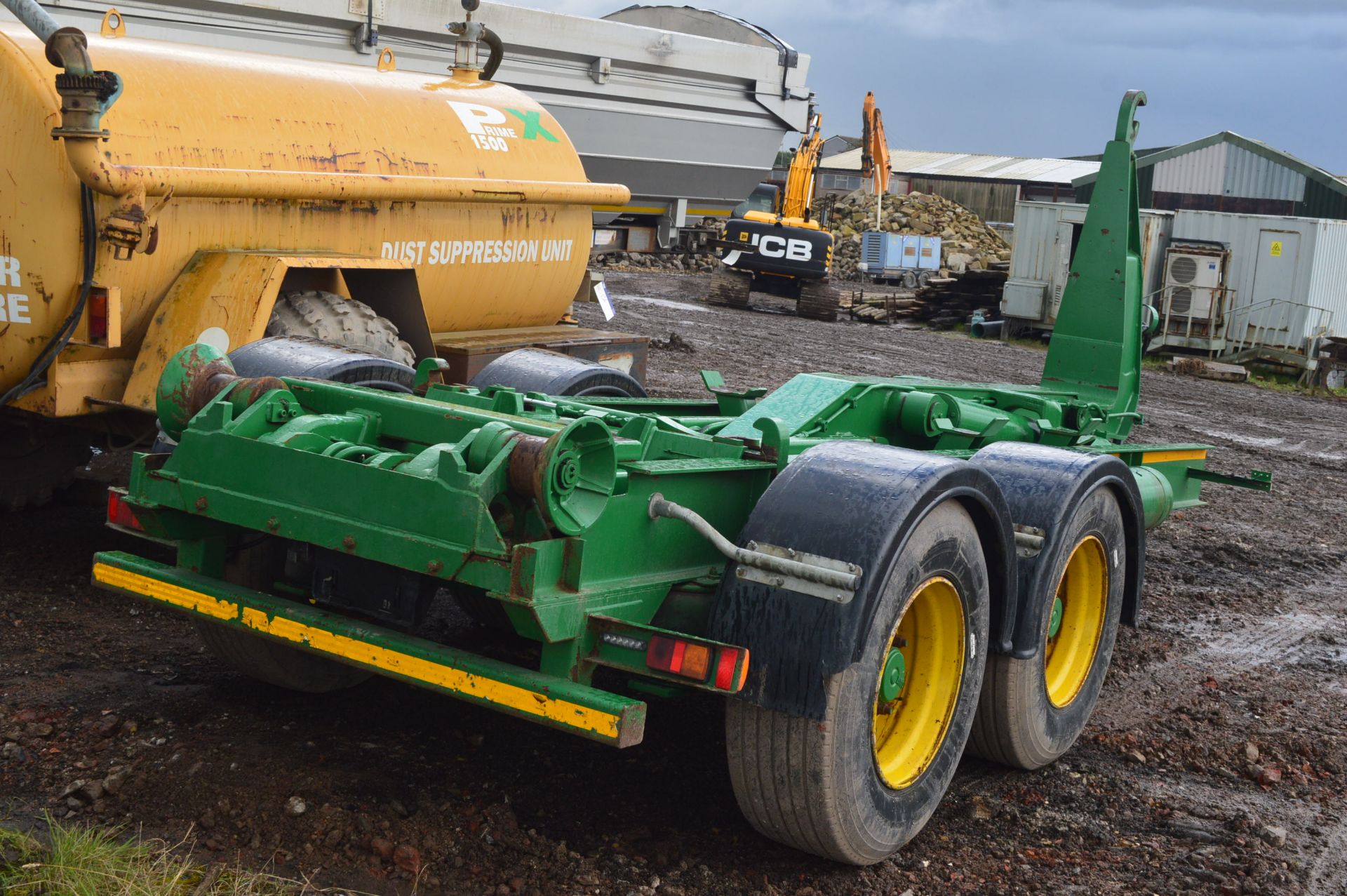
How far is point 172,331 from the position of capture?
5.38 m

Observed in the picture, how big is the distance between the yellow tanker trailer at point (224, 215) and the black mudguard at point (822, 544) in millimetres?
2723

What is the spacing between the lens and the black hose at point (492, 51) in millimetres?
7043

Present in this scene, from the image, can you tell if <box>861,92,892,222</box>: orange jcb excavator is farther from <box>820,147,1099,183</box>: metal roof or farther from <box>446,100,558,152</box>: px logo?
<box>446,100,558,152</box>: px logo

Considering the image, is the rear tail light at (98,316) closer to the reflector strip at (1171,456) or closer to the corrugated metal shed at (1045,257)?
the reflector strip at (1171,456)

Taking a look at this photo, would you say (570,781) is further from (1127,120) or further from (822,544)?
(1127,120)

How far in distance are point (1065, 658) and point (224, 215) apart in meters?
3.69

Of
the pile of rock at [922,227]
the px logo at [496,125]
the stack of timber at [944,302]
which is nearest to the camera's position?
the px logo at [496,125]

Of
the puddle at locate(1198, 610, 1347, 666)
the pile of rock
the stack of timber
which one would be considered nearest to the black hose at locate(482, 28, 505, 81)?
the puddle at locate(1198, 610, 1347, 666)

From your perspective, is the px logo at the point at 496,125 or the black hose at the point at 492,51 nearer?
the px logo at the point at 496,125

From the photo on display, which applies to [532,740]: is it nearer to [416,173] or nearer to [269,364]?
[269,364]

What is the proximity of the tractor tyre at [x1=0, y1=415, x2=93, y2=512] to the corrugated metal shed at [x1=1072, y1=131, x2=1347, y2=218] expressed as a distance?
71.0ft

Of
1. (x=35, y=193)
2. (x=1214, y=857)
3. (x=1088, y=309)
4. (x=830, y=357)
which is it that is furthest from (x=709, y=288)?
(x=1214, y=857)

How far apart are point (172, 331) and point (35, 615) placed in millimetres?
1208

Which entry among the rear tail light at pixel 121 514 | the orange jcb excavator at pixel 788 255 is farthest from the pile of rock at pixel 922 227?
the rear tail light at pixel 121 514
